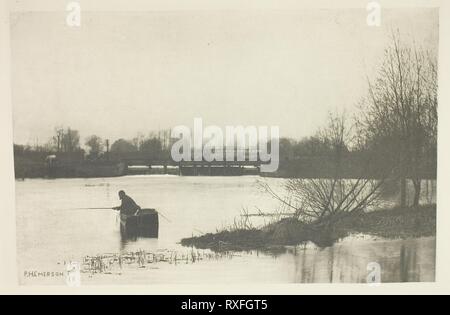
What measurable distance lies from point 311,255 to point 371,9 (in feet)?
4.56

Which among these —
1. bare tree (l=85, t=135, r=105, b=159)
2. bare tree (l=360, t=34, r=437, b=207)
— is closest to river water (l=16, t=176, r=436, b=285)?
bare tree (l=85, t=135, r=105, b=159)

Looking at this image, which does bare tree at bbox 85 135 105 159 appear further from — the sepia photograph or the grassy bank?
the grassy bank

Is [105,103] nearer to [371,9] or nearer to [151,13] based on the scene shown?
[151,13]

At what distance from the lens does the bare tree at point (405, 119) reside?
289 cm

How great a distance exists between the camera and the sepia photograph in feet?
9.34

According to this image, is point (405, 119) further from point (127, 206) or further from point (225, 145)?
point (127, 206)

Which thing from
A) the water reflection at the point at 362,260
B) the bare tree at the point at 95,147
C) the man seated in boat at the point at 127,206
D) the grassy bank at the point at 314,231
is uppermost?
the bare tree at the point at 95,147

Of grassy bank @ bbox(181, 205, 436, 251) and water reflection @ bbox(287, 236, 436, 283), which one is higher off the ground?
grassy bank @ bbox(181, 205, 436, 251)

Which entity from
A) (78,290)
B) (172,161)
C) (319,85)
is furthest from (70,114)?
(319,85)

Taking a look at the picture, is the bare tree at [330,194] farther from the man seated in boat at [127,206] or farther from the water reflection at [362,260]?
the man seated in boat at [127,206]

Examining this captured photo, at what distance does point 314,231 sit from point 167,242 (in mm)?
820

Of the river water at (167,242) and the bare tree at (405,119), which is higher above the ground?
the bare tree at (405,119)

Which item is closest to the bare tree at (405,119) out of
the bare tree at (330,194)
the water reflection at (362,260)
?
the bare tree at (330,194)

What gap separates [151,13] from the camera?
2846 mm
